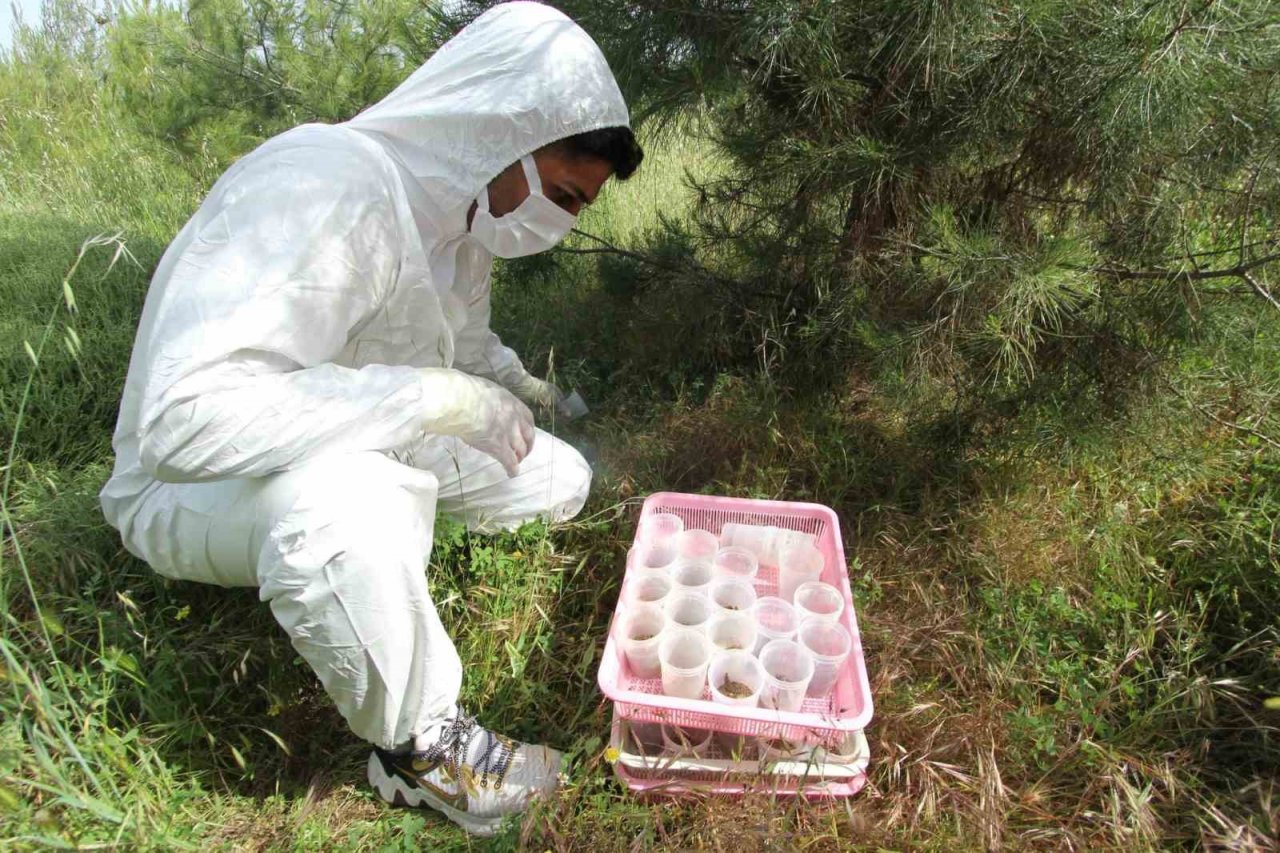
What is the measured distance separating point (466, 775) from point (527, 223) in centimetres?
116

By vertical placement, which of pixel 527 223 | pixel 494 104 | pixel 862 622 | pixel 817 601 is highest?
pixel 494 104

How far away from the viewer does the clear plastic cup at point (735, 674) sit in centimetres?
148

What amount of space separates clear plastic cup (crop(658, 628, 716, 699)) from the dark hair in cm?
106

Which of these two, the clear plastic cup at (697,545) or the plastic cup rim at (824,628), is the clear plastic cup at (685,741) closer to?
the plastic cup rim at (824,628)

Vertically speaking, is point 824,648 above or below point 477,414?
below

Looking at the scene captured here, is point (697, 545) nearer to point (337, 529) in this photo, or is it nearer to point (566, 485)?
point (566, 485)

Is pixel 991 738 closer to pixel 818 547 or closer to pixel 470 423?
pixel 818 547

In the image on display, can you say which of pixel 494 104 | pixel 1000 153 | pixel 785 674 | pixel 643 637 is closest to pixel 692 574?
pixel 643 637

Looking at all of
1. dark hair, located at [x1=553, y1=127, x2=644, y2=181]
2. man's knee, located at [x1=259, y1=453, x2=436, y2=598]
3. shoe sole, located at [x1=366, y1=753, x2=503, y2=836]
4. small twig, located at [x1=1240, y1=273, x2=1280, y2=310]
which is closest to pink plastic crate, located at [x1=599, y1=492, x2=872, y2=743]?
shoe sole, located at [x1=366, y1=753, x2=503, y2=836]

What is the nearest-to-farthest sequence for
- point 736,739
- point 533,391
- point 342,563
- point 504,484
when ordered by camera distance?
point 342,563, point 736,739, point 504,484, point 533,391

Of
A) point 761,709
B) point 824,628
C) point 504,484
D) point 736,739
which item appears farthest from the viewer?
point 504,484

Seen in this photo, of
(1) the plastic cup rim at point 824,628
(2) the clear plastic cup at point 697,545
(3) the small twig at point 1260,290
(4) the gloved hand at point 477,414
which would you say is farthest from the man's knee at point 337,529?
(3) the small twig at point 1260,290

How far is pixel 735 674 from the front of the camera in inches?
59.9

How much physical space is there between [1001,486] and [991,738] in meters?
0.80
